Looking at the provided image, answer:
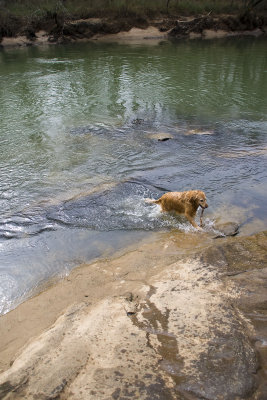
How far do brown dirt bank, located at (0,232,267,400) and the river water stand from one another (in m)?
0.83

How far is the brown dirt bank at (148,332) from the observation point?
316 centimetres

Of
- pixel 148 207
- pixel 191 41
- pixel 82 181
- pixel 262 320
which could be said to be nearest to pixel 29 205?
pixel 82 181

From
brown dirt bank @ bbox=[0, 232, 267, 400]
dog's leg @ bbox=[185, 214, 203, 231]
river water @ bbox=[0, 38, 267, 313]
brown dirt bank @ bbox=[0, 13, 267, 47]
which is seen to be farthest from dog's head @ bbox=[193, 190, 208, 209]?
brown dirt bank @ bbox=[0, 13, 267, 47]

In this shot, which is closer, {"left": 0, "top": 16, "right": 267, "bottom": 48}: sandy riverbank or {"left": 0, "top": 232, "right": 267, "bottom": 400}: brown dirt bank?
{"left": 0, "top": 232, "right": 267, "bottom": 400}: brown dirt bank

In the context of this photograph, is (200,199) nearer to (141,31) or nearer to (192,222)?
(192,222)

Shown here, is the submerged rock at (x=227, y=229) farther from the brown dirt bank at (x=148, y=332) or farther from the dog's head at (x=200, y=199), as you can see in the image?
the brown dirt bank at (x=148, y=332)

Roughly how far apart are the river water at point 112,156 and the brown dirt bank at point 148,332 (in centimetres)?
83

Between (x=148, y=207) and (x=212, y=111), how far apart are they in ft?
28.2


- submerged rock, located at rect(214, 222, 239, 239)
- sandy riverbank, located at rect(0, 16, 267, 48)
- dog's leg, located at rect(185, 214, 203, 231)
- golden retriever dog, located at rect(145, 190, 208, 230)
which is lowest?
submerged rock, located at rect(214, 222, 239, 239)

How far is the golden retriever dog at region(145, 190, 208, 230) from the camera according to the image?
669cm

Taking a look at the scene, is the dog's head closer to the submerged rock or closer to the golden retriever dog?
the golden retriever dog

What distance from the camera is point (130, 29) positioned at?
3747 centimetres

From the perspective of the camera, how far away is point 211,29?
38594 mm

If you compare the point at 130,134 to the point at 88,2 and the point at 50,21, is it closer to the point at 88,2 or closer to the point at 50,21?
the point at 50,21
